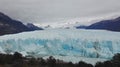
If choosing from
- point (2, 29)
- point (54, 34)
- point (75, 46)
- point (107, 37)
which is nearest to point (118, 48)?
point (107, 37)

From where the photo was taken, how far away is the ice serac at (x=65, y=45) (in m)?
28.8

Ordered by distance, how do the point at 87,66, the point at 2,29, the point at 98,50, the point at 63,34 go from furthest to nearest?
the point at 2,29 < the point at 63,34 < the point at 98,50 < the point at 87,66

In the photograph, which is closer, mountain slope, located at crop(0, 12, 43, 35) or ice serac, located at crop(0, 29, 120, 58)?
ice serac, located at crop(0, 29, 120, 58)

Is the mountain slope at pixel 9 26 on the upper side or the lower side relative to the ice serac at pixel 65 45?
upper

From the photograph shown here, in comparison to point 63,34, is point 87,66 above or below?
below

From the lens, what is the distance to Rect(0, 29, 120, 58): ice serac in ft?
94.5

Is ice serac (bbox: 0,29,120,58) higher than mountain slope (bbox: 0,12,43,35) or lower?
lower

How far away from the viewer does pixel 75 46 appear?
96.0 ft

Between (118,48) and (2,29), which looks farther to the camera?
(2,29)

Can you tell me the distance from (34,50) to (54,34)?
9.59 feet

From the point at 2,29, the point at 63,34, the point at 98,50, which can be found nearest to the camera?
the point at 98,50

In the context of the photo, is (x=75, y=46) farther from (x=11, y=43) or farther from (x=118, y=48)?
(x=11, y=43)

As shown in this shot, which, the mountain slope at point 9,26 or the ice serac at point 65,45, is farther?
the mountain slope at point 9,26

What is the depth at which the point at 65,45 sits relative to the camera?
2955cm
